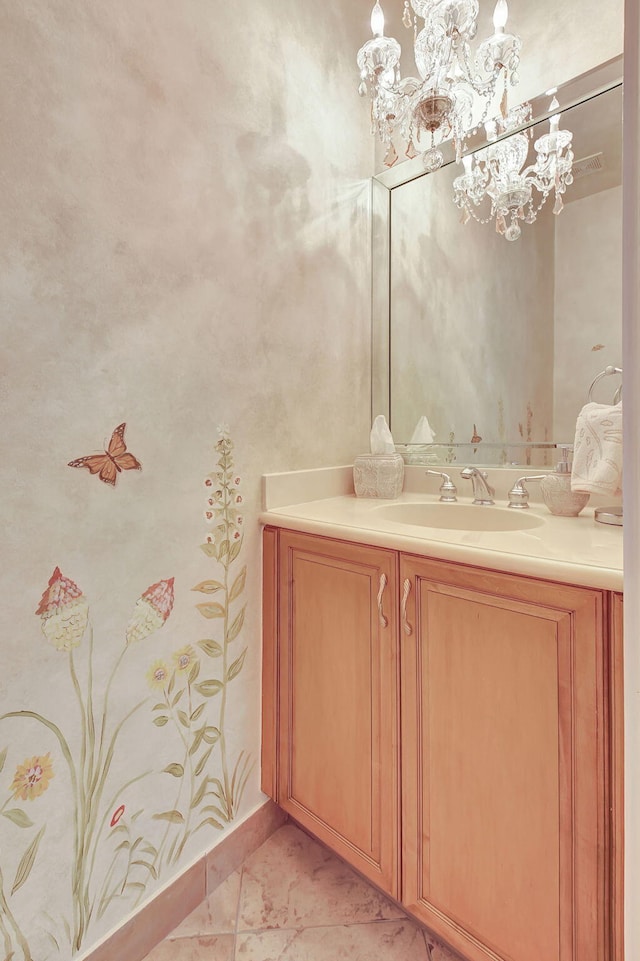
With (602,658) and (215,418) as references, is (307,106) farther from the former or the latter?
(602,658)

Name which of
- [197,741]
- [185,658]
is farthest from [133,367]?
[197,741]

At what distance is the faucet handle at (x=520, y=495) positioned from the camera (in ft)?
4.16

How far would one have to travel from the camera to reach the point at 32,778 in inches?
32.7

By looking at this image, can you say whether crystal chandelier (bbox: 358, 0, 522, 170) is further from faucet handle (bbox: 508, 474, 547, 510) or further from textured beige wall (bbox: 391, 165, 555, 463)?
faucet handle (bbox: 508, 474, 547, 510)

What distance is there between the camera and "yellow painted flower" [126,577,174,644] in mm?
976

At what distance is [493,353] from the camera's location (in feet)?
4.62

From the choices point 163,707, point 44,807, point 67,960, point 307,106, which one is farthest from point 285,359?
point 67,960

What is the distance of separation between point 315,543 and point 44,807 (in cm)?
72

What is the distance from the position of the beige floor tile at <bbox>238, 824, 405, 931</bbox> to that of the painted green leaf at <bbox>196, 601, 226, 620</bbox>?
2.25 feet

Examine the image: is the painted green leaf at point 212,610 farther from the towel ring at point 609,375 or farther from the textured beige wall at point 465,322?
the towel ring at point 609,375

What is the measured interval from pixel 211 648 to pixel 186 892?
551mm

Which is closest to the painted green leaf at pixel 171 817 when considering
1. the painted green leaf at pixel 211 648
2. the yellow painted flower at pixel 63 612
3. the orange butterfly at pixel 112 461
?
the painted green leaf at pixel 211 648

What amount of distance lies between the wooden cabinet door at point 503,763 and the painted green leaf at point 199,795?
0.49 m

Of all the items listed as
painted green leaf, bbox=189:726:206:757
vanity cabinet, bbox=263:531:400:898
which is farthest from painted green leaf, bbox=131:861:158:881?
vanity cabinet, bbox=263:531:400:898
